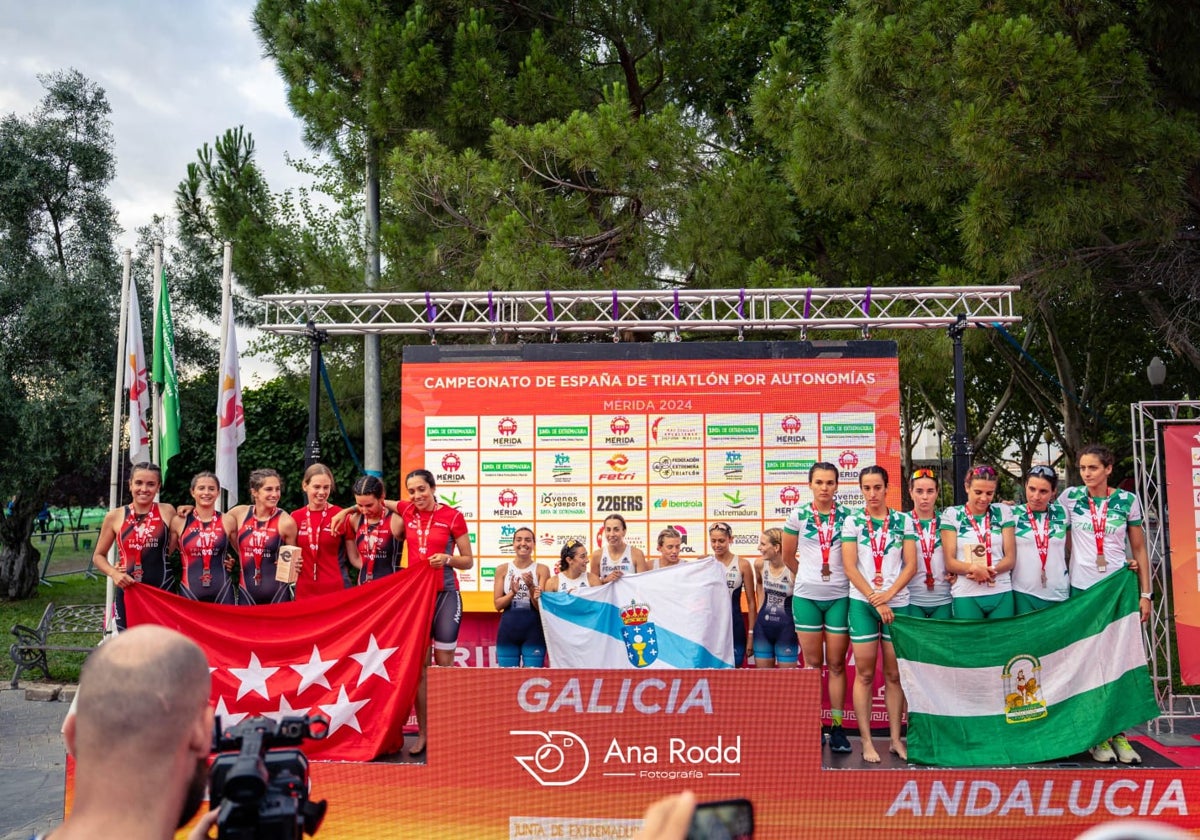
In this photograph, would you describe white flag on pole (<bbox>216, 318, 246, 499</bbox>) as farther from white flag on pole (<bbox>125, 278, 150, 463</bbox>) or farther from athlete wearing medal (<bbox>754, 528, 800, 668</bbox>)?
athlete wearing medal (<bbox>754, 528, 800, 668</bbox>)

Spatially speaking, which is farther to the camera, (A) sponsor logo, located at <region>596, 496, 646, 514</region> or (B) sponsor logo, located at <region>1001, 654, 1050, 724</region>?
(A) sponsor logo, located at <region>596, 496, 646, 514</region>

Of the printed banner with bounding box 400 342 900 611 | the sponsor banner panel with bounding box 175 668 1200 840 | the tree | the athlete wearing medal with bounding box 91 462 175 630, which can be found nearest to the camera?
the sponsor banner panel with bounding box 175 668 1200 840

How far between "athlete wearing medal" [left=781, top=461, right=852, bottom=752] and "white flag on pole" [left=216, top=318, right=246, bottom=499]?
5.97 m

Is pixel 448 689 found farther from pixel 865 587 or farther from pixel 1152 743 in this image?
pixel 1152 743

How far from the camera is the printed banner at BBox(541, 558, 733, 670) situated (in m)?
7.33

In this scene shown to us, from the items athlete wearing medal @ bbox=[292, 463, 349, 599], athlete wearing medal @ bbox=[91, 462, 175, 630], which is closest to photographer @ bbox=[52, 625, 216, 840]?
athlete wearing medal @ bbox=[292, 463, 349, 599]

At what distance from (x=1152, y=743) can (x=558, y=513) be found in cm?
512

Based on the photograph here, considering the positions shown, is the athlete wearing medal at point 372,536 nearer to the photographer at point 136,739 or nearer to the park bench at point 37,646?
the park bench at point 37,646

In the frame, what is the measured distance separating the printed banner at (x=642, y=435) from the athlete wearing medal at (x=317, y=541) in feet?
6.02

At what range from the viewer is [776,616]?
24.5 feet

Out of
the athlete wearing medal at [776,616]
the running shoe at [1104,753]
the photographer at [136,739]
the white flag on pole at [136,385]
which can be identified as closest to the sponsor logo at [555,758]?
the athlete wearing medal at [776,616]

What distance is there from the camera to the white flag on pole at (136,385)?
10195 mm

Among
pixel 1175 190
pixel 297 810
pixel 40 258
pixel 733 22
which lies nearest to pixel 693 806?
pixel 297 810

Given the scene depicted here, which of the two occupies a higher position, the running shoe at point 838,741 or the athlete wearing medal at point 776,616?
the athlete wearing medal at point 776,616
